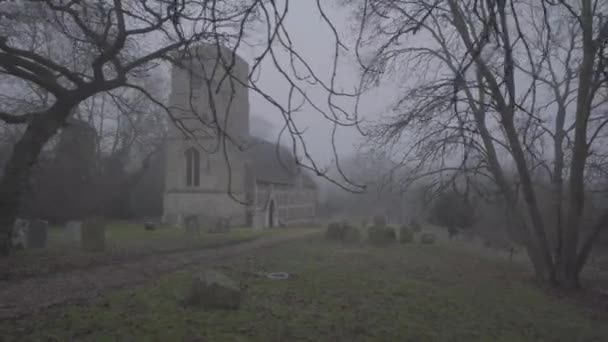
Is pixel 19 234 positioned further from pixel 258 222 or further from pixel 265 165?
pixel 265 165

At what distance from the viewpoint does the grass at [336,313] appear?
16.2ft

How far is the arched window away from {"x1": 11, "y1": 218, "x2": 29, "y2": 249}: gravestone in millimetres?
14785

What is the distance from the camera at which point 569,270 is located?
975cm

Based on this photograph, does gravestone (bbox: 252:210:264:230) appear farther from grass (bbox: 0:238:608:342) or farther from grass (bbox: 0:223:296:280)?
grass (bbox: 0:238:608:342)

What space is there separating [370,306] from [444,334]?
1.41 metres

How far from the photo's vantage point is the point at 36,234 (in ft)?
37.0

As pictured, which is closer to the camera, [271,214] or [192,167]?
[192,167]

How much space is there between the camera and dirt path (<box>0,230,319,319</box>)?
19.9 ft

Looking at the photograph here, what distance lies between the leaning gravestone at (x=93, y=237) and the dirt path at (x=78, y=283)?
1.57 metres

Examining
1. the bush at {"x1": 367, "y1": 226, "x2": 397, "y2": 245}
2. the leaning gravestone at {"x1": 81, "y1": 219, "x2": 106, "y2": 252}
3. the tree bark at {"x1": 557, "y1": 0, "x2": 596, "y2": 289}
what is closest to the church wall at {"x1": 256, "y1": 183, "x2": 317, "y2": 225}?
the bush at {"x1": 367, "y1": 226, "x2": 397, "y2": 245}

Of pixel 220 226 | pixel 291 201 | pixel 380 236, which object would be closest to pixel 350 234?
pixel 380 236

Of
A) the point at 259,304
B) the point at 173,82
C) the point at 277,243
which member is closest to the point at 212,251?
the point at 277,243

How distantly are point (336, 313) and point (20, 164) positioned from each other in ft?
27.3

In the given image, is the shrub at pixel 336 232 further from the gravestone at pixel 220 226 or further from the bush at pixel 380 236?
the gravestone at pixel 220 226
